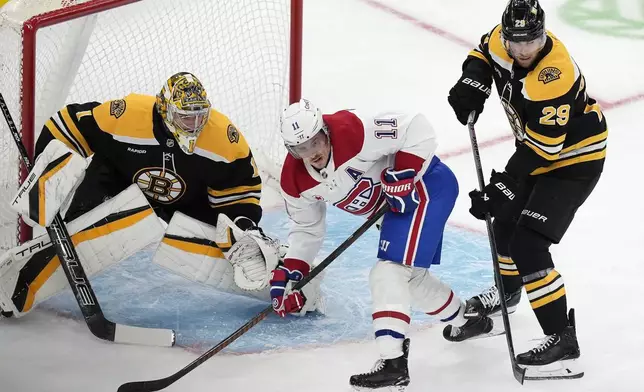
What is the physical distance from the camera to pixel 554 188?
3426 millimetres

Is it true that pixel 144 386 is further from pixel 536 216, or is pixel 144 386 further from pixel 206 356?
pixel 536 216

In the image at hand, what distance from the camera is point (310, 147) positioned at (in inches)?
127

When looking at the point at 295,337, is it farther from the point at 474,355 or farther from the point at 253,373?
the point at 474,355

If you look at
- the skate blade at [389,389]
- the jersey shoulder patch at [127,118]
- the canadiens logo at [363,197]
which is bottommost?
the skate blade at [389,389]

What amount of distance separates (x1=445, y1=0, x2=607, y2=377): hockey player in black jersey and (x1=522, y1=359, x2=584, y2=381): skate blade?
0.01 meters

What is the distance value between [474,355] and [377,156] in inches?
28.9

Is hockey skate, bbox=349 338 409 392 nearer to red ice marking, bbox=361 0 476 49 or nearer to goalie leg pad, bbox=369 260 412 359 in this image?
goalie leg pad, bbox=369 260 412 359

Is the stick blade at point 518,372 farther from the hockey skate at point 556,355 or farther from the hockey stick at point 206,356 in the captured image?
the hockey stick at point 206,356

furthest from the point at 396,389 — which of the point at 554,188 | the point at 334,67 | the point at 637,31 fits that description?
the point at 637,31

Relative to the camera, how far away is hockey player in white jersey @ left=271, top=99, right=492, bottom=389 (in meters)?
3.24

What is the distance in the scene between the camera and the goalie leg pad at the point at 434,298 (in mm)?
3463

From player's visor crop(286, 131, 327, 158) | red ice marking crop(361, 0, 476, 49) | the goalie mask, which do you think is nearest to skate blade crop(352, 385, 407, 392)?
player's visor crop(286, 131, 327, 158)

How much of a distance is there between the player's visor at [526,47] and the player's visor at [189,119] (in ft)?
3.11

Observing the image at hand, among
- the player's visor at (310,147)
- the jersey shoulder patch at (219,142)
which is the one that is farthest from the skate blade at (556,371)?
the jersey shoulder patch at (219,142)
